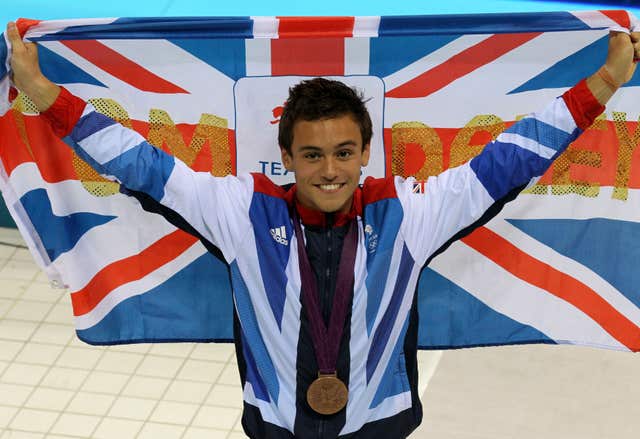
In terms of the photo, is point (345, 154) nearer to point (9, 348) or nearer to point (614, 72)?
point (614, 72)

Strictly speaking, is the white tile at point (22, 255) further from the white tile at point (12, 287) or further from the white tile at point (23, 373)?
the white tile at point (23, 373)

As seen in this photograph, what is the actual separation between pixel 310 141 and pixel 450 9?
3.64 metres

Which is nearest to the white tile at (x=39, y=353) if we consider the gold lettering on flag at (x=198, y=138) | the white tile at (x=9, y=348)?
the white tile at (x=9, y=348)

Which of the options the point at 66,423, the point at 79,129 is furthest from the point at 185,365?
the point at 79,129

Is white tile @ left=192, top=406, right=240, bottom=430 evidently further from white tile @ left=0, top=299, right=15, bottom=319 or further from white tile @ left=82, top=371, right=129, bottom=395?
white tile @ left=0, top=299, right=15, bottom=319

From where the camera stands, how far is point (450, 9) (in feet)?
22.2

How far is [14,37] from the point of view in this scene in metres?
3.46

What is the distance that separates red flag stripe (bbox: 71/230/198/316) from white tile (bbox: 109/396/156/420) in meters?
1.39

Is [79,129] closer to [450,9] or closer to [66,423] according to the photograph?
[66,423]

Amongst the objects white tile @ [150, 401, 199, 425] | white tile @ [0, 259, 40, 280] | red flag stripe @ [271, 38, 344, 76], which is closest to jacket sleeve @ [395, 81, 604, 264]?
red flag stripe @ [271, 38, 344, 76]

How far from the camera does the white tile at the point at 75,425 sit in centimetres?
532

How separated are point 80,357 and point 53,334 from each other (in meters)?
0.28

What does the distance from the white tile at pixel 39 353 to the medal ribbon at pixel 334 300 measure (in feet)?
8.96

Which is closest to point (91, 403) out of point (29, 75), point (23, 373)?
point (23, 373)
